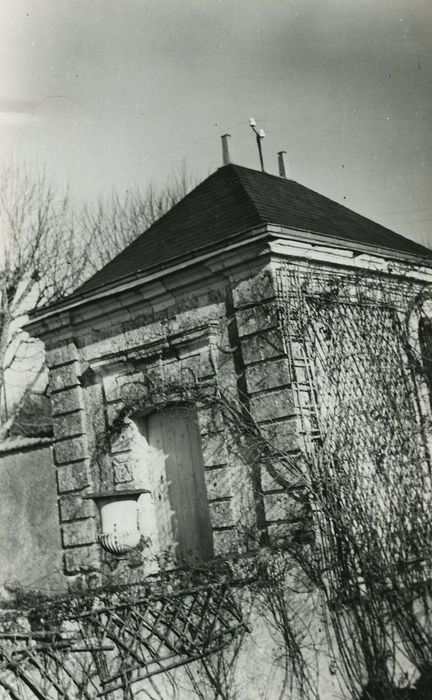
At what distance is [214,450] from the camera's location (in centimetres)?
738

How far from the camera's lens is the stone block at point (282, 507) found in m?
6.66

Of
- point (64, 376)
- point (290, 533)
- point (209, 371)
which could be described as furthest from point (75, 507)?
point (290, 533)

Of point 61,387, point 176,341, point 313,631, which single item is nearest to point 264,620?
point 313,631

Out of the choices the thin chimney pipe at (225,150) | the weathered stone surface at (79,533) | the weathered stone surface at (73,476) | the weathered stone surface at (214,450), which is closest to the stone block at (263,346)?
the weathered stone surface at (214,450)

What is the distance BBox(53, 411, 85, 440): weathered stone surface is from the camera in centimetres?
860

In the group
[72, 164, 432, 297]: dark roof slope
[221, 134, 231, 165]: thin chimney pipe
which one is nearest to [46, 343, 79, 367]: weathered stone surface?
[72, 164, 432, 297]: dark roof slope

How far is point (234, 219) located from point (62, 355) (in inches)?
104

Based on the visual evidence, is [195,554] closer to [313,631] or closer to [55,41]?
[313,631]

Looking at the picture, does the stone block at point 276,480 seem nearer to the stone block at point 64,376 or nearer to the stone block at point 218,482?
the stone block at point 218,482

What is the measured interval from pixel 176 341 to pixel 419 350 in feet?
8.96

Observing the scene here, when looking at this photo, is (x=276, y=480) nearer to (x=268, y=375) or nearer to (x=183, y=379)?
(x=268, y=375)

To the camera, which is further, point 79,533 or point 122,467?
point 79,533

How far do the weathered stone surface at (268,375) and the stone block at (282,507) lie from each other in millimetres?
1021

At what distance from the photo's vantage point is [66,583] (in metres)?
8.60
